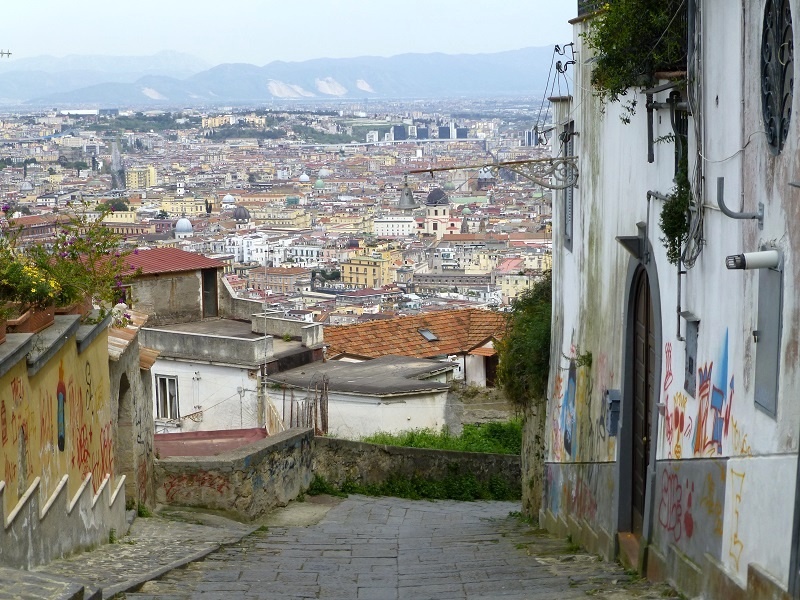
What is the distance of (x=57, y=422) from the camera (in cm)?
752

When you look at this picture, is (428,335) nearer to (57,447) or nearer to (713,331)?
(57,447)

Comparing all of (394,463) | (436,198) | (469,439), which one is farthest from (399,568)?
(436,198)

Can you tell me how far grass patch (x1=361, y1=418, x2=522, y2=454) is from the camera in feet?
56.3

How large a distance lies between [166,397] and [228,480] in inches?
316

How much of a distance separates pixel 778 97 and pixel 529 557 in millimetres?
4180

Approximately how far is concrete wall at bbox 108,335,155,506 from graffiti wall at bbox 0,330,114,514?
19.1 inches

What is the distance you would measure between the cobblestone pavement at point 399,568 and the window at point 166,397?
788cm

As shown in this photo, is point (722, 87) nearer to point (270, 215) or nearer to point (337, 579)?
point (337, 579)

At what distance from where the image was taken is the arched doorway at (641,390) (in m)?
7.64

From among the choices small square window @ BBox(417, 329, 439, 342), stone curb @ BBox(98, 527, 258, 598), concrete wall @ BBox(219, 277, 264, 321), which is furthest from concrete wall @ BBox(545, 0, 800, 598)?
small square window @ BBox(417, 329, 439, 342)

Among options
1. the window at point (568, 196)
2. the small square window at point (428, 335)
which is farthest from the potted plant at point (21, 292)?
the small square window at point (428, 335)

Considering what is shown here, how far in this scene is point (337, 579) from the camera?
7223 millimetres

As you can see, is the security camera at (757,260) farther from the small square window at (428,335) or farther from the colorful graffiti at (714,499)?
the small square window at (428,335)

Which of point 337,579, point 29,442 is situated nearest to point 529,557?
point 337,579
